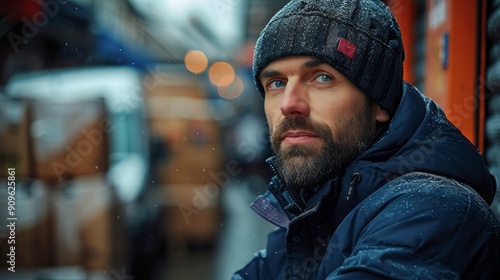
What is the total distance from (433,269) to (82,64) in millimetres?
9840

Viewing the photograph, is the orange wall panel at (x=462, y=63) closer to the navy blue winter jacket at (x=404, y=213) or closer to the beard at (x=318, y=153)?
the navy blue winter jacket at (x=404, y=213)

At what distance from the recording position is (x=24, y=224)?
17.5ft

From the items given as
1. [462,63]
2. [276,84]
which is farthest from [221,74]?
[276,84]

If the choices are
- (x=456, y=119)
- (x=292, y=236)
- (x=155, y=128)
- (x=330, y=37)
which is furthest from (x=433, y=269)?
(x=155, y=128)

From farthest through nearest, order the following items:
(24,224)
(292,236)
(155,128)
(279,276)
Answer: (155,128) < (24,224) < (279,276) < (292,236)

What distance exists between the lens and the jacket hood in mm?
1873

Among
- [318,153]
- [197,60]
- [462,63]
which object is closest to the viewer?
[318,153]

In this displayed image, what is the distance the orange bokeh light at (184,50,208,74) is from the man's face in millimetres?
20312

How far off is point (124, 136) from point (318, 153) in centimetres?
571

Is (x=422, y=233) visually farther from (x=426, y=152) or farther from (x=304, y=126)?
(x=304, y=126)

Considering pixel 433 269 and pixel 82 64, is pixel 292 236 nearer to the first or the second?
pixel 433 269

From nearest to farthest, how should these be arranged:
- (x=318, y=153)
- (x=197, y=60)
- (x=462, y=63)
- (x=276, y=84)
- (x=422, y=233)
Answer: (x=422, y=233), (x=318, y=153), (x=276, y=84), (x=462, y=63), (x=197, y=60)

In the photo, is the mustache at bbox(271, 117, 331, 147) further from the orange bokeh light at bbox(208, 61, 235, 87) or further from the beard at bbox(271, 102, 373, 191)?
the orange bokeh light at bbox(208, 61, 235, 87)

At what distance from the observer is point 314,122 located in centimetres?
207
